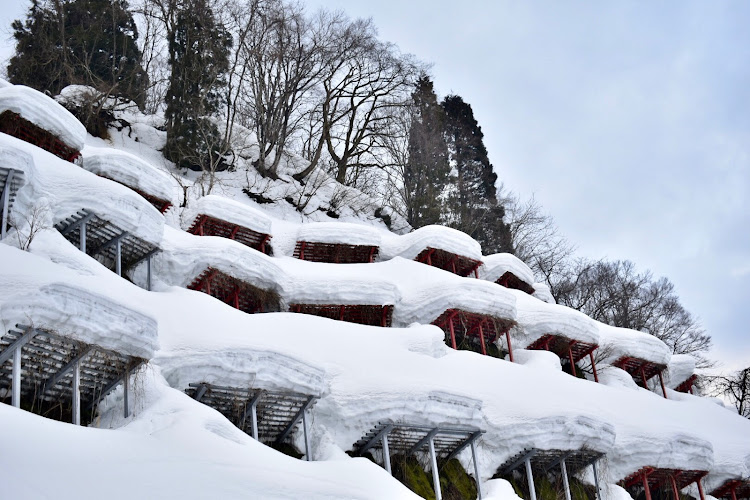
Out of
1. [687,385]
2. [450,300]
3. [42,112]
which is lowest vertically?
[687,385]

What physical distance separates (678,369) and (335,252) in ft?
54.1

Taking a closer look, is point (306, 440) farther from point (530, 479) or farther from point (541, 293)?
point (541, 293)

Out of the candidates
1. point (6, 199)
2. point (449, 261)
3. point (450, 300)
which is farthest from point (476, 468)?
point (449, 261)

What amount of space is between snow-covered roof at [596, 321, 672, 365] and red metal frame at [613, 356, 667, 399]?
30cm

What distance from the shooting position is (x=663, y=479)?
21.6 meters

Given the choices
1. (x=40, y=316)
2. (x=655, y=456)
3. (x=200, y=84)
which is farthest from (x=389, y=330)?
(x=200, y=84)

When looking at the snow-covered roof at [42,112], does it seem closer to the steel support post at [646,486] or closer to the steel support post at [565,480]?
the steel support post at [565,480]

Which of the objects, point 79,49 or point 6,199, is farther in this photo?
point 79,49

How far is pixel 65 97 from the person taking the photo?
1180 inches

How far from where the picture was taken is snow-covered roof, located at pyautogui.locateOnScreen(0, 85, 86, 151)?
19766 mm

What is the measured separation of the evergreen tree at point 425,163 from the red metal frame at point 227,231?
12797 mm

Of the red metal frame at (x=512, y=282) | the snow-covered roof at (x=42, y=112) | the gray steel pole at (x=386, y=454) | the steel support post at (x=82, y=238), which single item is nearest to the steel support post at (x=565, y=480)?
the gray steel pole at (x=386, y=454)

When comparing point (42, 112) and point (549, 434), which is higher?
point (42, 112)

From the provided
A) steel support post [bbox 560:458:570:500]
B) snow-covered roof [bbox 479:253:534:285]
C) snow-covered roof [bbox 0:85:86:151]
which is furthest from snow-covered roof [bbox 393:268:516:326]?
snow-covered roof [bbox 0:85:86:151]
